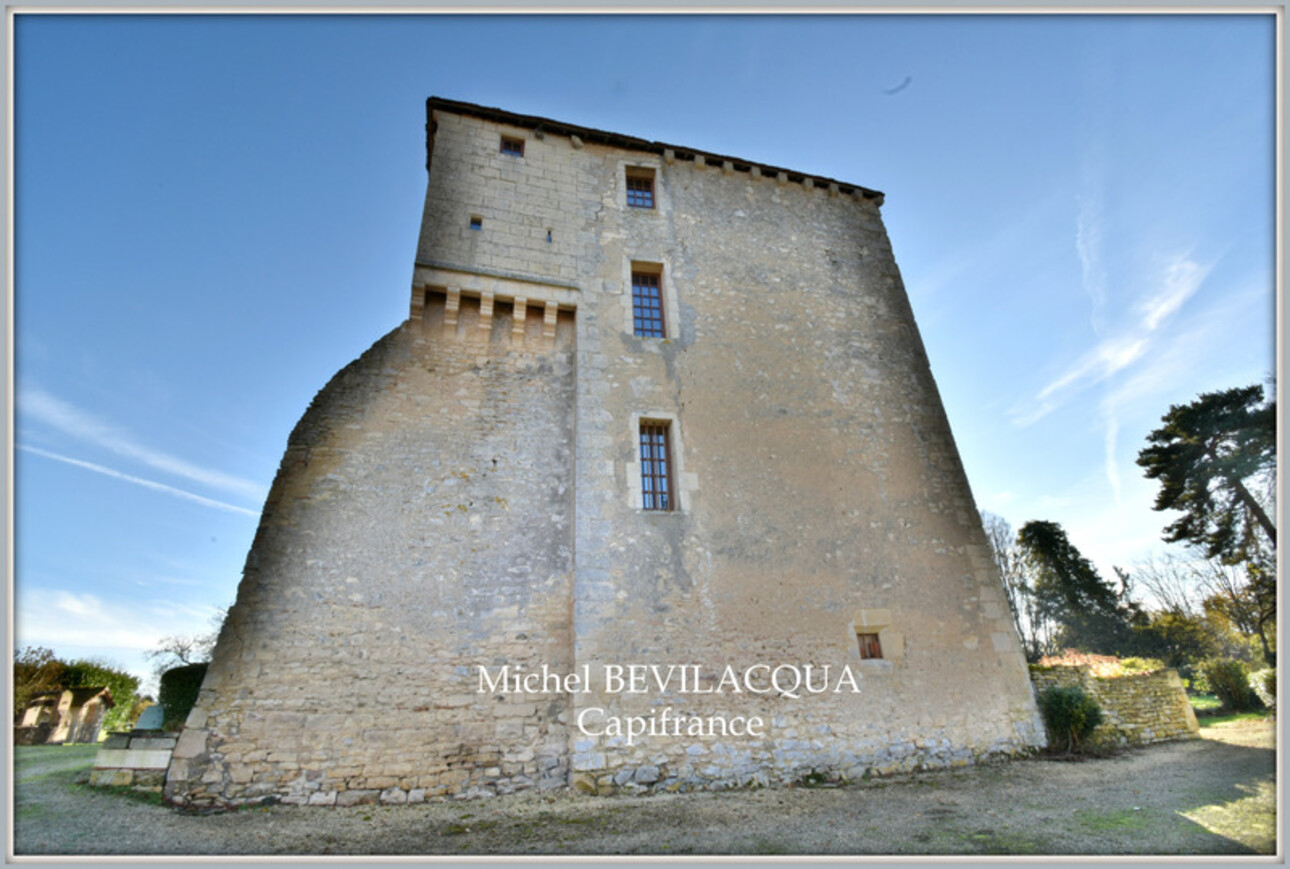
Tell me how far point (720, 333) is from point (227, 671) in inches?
318

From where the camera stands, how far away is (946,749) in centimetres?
730

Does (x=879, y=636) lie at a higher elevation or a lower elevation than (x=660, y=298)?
lower

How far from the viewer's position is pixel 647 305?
31.9ft

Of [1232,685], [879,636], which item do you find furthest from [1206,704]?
[879,636]

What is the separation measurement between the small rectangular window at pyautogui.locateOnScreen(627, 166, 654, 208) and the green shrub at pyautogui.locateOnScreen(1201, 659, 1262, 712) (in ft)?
46.3

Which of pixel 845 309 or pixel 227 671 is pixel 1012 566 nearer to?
pixel 845 309

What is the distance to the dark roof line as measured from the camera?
10.2 meters

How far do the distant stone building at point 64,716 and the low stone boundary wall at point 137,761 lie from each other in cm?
1144

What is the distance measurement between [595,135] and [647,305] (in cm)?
386

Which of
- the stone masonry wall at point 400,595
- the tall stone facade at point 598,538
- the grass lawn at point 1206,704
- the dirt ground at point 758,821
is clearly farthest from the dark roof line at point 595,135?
the grass lawn at point 1206,704

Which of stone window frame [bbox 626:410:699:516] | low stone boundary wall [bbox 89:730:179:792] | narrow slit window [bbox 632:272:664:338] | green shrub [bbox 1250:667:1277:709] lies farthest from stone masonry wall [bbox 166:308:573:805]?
green shrub [bbox 1250:667:1277:709]

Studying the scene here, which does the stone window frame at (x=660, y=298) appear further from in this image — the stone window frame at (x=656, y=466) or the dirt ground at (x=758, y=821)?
the dirt ground at (x=758, y=821)

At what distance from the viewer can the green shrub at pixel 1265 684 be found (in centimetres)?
894

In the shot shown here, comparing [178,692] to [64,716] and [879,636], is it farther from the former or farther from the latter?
[64,716]
